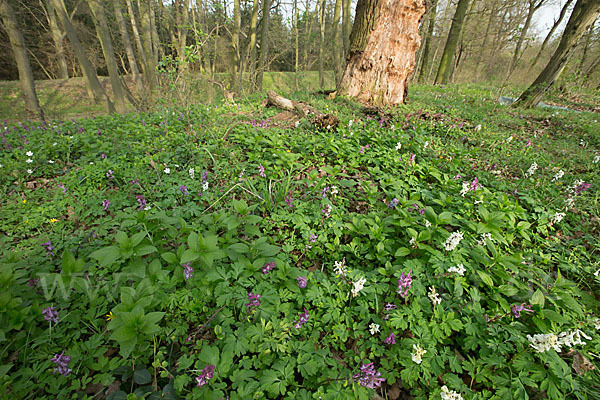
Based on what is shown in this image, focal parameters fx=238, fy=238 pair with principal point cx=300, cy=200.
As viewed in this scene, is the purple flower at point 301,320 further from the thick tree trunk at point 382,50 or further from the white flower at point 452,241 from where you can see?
the thick tree trunk at point 382,50

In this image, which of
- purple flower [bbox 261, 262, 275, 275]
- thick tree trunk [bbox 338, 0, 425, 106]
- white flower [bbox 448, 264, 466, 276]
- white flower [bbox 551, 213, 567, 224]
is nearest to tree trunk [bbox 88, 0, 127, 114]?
thick tree trunk [bbox 338, 0, 425, 106]

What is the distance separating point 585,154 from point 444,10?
24725mm

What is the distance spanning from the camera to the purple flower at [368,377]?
4.64 feet

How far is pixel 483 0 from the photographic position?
64.0 feet

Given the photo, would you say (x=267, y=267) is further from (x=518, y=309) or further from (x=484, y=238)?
(x=484, y=238)

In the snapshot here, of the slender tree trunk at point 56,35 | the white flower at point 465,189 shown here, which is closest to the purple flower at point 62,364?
the white flower at point 465,189

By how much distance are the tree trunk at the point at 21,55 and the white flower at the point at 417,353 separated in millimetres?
11390

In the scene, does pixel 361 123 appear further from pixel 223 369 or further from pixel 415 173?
pixel 223 369

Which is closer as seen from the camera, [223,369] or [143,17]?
[223,369]

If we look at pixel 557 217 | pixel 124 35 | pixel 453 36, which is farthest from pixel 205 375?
pixel 453 36

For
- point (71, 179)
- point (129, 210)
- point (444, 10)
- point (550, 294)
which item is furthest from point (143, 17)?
point (444, 10)

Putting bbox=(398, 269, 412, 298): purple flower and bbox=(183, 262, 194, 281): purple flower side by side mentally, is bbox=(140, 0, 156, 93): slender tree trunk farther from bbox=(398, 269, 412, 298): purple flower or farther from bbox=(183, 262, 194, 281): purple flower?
bbox=(398, 269, 412, 298): purple flower

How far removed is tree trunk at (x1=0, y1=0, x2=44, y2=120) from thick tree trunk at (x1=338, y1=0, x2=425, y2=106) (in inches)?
387

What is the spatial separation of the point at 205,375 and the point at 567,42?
36.6 feet
